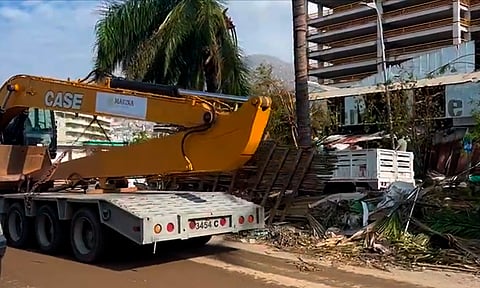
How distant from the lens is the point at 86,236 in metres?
11.1

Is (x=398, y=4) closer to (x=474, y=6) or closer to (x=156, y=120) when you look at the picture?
(x=474, y=6)

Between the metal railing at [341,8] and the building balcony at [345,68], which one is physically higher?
the metal railing at [341,8]

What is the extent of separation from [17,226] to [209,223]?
14.6 ft

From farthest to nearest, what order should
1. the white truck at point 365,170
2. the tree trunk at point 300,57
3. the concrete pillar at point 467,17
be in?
the concrete pillar at point 467,17 → the white truck at point 365,170 → the tree trunk at point 300,57

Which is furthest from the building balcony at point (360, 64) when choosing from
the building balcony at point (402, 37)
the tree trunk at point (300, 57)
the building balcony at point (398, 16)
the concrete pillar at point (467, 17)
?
the tree trunk at point (300, 57)

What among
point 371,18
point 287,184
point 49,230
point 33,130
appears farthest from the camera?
point 371,18

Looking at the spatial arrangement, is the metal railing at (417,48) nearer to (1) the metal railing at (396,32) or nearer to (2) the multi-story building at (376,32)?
(2) the multi-story building at (376,32)

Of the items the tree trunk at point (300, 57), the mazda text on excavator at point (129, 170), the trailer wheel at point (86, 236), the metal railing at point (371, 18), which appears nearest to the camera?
the mazda text on excavator at point (129, 170)

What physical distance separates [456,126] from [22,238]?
23.6m

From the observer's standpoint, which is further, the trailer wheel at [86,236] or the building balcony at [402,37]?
the building balcony at [402,37]

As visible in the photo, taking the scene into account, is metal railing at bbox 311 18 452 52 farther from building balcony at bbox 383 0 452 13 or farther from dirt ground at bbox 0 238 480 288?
dirt ground at bbox 0 238 480 288

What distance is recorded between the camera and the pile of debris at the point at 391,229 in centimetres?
1064

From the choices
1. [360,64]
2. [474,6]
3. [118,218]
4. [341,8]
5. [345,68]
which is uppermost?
[341,8]

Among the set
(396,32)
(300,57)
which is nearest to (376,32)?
(396,32)
